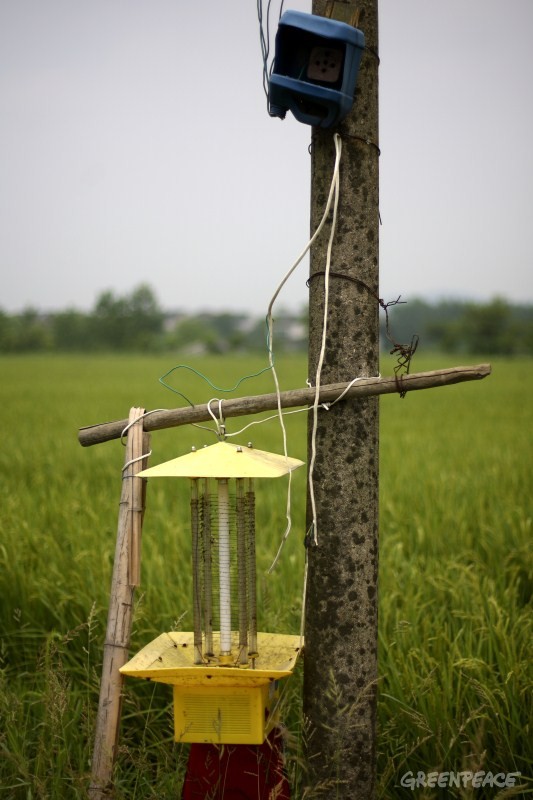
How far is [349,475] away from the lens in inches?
68.3

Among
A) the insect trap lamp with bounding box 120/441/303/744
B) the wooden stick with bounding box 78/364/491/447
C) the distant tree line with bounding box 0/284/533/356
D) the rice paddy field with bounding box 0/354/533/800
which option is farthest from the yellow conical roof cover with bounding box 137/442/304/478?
the distant tree line with bounding box 0/284/533/356

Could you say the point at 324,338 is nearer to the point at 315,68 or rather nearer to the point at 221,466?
the point at 221,466

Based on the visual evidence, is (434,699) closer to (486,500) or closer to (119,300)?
(486,500)

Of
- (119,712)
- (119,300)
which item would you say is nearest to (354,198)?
(119,712)

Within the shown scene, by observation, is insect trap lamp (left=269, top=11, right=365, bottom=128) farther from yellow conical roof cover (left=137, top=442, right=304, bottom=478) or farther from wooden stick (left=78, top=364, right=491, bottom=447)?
yellow conical roof cover (left=137, top=442, right=304, bottom=478)

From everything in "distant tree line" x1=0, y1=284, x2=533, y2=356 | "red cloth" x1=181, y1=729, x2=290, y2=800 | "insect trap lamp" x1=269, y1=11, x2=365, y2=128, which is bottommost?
"red cloth" x1=181, y1=729, x2=290, y2=800

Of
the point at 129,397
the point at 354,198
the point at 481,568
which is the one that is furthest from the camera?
the point at 129,397

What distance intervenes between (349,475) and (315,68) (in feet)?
3.16

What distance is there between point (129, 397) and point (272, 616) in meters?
11.9

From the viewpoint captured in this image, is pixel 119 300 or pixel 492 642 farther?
pixel 119 300

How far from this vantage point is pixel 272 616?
2.79 m

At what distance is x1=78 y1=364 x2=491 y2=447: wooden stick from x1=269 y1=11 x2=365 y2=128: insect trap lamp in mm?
→ 628

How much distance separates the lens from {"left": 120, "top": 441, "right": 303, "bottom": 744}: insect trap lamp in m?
1.62

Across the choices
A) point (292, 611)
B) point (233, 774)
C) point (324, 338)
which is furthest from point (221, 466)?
point (292, 611)
